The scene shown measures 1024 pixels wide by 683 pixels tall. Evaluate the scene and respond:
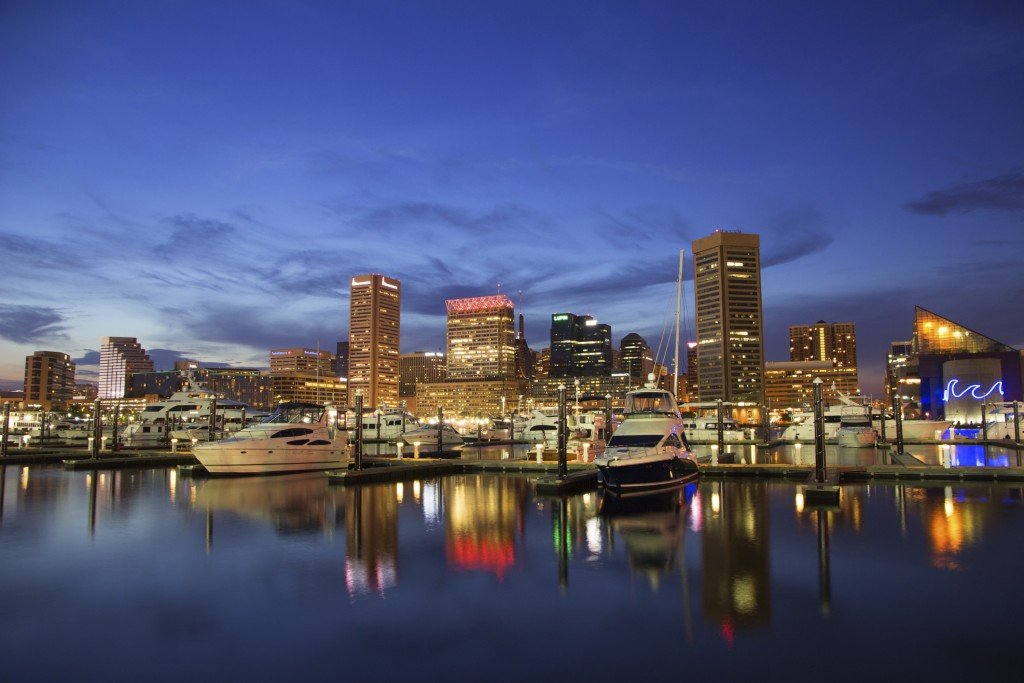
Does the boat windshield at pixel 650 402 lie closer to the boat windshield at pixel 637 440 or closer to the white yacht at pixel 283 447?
the boat windshield at pixel 637 440

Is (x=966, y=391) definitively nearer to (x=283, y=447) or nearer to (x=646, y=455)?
(x=646, y=455)

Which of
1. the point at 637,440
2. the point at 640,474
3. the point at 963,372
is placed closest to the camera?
the point at 640,474

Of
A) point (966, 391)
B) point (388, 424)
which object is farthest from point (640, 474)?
point (966, 391)

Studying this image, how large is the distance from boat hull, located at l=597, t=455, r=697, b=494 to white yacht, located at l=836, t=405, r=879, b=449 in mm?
39555

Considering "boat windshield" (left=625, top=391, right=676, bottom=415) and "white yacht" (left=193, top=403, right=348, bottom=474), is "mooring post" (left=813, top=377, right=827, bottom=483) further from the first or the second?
"white yacht" (left=193, top=403, right=348, bottom=474)

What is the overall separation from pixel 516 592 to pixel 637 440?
17.2 metres

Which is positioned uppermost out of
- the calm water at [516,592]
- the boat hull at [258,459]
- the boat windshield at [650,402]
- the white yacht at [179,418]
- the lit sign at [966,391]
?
the lit sign at [966,391]

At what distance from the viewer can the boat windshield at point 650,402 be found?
34.9 m

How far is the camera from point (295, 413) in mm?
41750

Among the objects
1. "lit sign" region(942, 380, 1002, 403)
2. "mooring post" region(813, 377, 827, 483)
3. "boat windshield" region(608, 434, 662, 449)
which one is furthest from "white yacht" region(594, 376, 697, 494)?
"lit sign" region(942, 380, 1002, 403)

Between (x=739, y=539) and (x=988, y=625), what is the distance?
780cm

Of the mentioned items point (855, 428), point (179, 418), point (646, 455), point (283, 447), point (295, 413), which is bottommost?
point (283, 447)

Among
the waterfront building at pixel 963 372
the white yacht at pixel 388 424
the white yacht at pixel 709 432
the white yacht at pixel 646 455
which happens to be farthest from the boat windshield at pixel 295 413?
the waterfront building at pixel 963 372

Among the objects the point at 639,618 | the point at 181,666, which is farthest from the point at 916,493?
the point at 181,666
